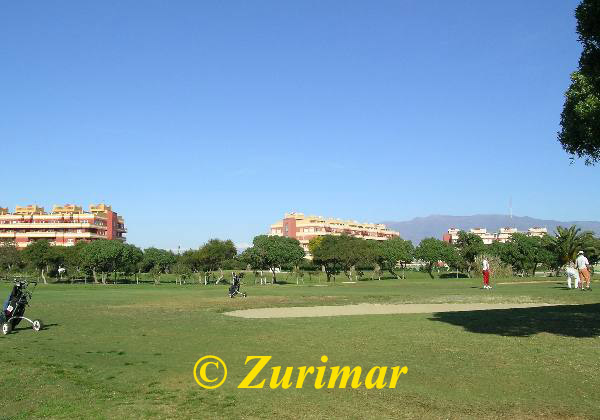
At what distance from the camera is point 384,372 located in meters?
11.7

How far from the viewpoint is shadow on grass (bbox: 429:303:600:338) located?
1675 cm

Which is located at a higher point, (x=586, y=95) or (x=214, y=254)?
(x=586, y=95)

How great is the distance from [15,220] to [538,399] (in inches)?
7881

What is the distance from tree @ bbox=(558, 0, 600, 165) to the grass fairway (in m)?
5.34

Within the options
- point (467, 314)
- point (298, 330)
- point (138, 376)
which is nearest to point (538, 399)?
point (138, 376)

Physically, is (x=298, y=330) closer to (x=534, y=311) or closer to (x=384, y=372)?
(x=384, y=372)

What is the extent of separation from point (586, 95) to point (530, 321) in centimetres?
783

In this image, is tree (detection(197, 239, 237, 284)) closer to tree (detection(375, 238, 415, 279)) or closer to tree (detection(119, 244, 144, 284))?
tree (detection(119, 244, 144, 284))

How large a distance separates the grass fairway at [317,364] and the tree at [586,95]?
17.5 ft

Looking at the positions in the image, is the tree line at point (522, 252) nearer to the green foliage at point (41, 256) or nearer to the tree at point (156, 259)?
the tree at point (156, 259)

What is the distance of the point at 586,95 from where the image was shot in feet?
49.9

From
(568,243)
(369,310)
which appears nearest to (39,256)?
(568,243)

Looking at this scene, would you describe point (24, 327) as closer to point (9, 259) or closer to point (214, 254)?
point (214, 254)

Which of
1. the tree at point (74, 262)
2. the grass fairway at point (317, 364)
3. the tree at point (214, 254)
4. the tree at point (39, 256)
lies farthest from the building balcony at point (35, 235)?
the grass fairway at point (317, 364)
